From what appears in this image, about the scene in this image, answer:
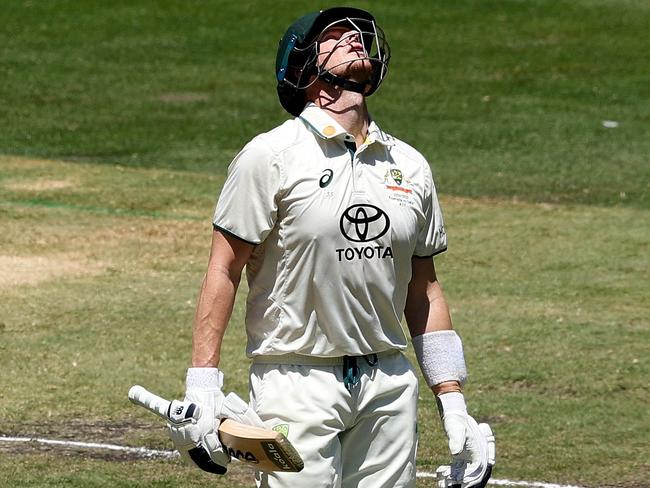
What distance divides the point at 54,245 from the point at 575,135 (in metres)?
8.42

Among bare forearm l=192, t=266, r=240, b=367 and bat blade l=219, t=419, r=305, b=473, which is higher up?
bare forearm l=192, t=266, r=240, b=367

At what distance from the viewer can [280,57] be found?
5.25 metres

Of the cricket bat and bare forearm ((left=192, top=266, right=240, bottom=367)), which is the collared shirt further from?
the cricket bat

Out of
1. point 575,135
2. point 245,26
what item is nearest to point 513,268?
point 575,135

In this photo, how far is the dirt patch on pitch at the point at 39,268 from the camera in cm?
1224

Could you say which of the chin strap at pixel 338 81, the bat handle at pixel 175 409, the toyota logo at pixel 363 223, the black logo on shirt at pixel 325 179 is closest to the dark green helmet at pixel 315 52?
the chin strap at pixel 338 81

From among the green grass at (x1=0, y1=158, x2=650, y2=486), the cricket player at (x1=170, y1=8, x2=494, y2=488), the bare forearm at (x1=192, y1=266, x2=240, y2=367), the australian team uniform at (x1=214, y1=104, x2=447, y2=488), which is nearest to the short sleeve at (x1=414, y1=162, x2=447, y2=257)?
the cricket player at (x1=170, y1=8, x2=494, y2=488)

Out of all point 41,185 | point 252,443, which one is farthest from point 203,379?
point 41,185

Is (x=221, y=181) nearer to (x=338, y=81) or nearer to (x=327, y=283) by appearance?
(x=338, y=81)

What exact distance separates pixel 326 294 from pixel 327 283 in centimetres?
4

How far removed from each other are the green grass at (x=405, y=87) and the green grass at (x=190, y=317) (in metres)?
1.66

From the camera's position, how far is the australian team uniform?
16.1 ft

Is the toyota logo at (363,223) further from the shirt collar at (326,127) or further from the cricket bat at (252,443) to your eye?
the cricket bat at (252,443)

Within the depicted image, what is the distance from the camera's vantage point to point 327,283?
498cm
